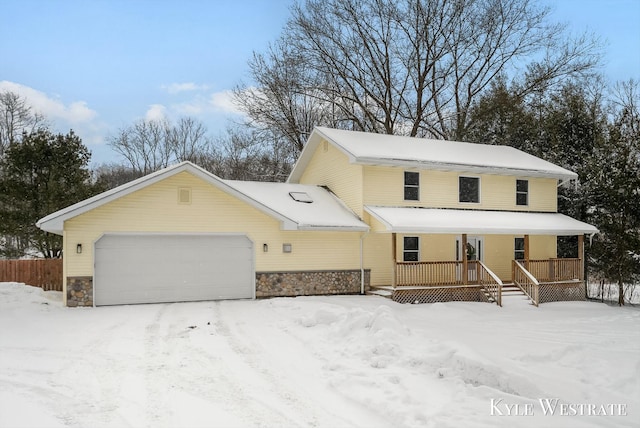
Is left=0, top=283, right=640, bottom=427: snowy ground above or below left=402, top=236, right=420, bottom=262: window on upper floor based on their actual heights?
below

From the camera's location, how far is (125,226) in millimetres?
14727

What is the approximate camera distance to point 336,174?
65.7 feet

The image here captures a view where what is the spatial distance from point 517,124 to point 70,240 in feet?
75.9

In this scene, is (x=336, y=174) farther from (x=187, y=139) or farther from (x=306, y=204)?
(x=187, y=139)

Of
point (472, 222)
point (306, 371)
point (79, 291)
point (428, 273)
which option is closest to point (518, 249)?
point (472, 222)

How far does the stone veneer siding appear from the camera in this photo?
1634 centimetres

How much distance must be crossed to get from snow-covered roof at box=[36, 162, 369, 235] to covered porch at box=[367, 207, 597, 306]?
1472 mm

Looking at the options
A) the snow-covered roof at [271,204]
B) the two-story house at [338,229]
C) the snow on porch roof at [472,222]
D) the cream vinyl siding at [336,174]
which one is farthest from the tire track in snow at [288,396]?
the cream vinyl siding at [336,174]

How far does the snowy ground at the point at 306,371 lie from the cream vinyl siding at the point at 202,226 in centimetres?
259

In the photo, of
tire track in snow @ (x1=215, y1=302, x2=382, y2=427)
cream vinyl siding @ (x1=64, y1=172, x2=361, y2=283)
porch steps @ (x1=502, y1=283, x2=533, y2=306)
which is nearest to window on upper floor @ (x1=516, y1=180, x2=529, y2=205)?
porch steps @ (x1=502, y1=283, x2=533, y2=306)

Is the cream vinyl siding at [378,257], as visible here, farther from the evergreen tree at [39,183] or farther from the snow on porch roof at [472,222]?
the evergreen tree at [39,183]

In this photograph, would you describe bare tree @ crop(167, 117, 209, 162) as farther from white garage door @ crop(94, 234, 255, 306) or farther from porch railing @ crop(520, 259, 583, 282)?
porch railing @ crop(520, 259, 583, 282)

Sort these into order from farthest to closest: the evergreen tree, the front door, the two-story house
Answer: the front door < the evergreen tree < the two-story house

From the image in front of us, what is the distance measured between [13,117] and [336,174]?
91.4 ft
